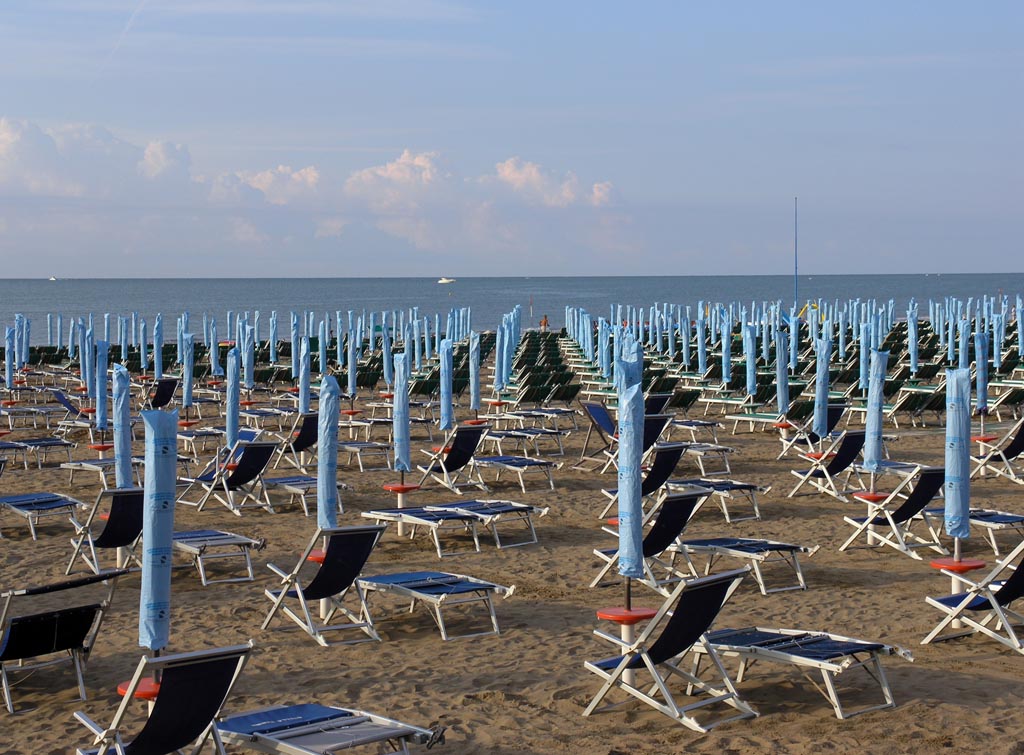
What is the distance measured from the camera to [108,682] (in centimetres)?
581

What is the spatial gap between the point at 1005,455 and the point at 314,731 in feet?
28.2

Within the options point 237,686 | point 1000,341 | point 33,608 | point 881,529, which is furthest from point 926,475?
point 1000,341

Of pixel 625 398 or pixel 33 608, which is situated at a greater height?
pixel 625 398

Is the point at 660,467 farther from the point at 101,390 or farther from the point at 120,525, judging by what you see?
the point at 101,390

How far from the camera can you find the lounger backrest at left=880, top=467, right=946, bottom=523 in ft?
27.5

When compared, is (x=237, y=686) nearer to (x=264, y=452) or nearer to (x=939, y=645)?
(x=939, y=645)

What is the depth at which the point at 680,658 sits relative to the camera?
18.4ft

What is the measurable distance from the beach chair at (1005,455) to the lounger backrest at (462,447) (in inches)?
179

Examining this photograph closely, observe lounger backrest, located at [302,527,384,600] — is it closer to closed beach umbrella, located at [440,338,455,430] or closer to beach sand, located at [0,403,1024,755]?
beach sand, located at [0,403,1024,755]

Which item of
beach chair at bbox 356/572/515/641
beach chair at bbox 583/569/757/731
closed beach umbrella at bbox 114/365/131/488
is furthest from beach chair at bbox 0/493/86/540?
beach chair at bbox 583/569/757/731

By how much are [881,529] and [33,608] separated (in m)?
5.89

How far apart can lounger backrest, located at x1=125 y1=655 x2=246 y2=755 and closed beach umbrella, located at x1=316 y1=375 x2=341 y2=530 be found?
2.89 meters

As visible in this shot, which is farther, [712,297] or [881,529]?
[712,297]

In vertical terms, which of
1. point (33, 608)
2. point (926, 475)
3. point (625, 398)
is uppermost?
point (625, 398)
